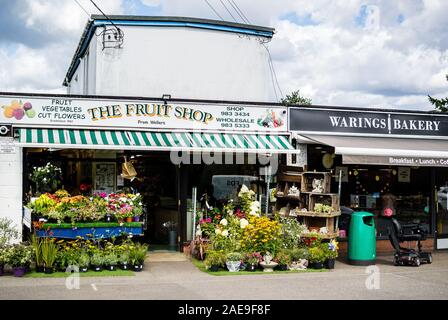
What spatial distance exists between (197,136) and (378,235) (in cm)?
573

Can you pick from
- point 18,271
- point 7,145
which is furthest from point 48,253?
point 7,145

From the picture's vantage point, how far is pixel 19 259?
11484 mm

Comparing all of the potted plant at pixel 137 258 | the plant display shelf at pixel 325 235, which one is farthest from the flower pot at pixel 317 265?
the potted plant at pixel 137 258

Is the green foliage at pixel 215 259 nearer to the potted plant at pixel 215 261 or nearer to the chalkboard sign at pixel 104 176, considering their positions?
the potted plant at pixel 215 261

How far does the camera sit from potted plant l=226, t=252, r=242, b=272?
491 inches

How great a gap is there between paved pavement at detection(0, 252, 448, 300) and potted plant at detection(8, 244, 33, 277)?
0.72 feet

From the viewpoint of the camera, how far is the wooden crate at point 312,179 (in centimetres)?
1454

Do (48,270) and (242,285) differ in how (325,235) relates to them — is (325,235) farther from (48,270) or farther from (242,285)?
(48,270)

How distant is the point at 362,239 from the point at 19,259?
7355 mm

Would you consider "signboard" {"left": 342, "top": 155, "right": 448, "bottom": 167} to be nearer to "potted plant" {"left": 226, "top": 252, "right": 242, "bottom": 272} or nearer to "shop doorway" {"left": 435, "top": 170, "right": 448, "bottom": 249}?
"shop doorway" {"left": 435, "top": 170, "right": 448, "bottom": 249}

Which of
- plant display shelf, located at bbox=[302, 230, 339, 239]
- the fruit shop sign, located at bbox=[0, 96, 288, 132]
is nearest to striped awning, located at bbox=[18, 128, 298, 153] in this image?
the fruit shop sign, located at bbox=[0, 96, 288, 132]
